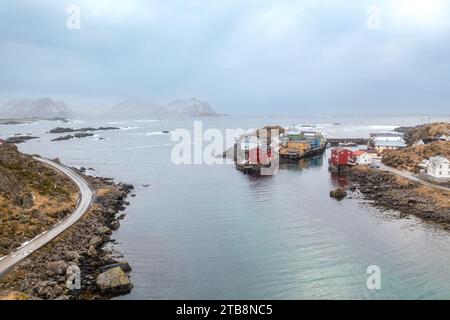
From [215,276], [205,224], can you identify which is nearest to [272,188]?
[205,224]

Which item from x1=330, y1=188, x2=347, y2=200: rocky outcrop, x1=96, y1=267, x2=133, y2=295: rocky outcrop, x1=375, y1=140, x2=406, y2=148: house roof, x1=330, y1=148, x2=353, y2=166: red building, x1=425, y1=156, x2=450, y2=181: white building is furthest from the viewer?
x1=375, y1=140, x2=406, y2=148: house roof

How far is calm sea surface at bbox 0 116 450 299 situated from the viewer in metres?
34.1

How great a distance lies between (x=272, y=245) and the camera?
43.9 metres

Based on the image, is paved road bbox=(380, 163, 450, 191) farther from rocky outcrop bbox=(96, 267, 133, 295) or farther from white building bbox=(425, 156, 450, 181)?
rocky outcrop bbox=(96, 267, 133, 295)

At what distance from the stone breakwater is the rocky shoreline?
127ft

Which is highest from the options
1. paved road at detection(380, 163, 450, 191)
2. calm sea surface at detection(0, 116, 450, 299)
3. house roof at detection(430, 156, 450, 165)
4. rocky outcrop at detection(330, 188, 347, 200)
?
house roof at detection(430, 156, 450, 165)

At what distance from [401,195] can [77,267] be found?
159ft

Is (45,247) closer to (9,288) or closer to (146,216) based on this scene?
(9,288)

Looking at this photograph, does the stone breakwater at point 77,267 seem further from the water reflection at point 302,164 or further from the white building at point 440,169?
the water reflection at point 302,164

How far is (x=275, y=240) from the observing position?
149 ft

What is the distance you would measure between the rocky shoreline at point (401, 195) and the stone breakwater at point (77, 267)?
38638mm

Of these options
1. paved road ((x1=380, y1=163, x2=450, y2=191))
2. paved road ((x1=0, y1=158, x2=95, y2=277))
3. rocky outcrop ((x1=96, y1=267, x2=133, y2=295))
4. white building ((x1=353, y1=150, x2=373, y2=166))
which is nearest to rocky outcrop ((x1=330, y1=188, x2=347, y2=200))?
paved road ((x1=380, y1=163, x2=450, y2=191))

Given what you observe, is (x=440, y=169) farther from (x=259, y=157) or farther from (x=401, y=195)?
(x=259, y=157)

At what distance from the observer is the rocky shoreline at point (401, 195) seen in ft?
177
